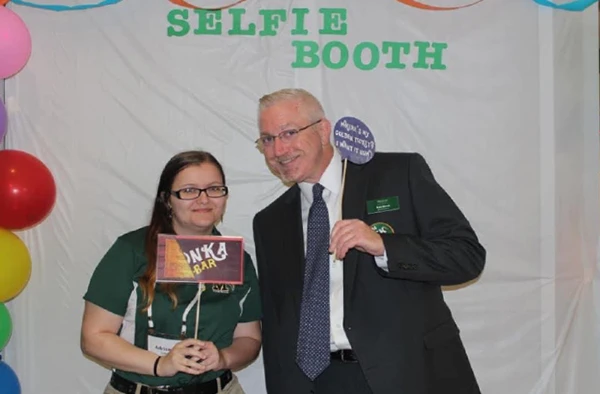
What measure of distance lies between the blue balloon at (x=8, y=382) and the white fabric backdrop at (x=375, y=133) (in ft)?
0.87

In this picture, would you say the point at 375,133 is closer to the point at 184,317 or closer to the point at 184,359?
the point at 184,317

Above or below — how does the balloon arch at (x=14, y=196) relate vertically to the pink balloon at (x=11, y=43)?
below

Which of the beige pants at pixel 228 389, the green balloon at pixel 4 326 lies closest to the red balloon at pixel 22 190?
the green balloon at pixel 4 326

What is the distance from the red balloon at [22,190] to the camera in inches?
93.1

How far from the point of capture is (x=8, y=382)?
2514 mm

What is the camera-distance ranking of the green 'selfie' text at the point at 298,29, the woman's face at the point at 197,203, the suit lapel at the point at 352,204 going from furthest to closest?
the green 'selfie' text at the point at 298,29 < the woman's face at the point at 197,203 < the suit lapel at the point at 352,204

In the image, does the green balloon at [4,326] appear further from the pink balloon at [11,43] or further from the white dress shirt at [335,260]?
the white dress shirt at [335,260]

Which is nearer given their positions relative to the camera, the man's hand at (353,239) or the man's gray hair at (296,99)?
the man's hand at (353,239)

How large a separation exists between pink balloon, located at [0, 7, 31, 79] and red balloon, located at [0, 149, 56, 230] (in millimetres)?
319

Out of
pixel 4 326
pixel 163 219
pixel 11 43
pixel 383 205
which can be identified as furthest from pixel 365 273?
pixel 11 43

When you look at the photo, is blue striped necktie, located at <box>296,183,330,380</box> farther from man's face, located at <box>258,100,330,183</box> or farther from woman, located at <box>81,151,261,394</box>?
woman, located at <box>81,151,261,394</box>

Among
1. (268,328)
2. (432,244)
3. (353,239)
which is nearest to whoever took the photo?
(353,239)

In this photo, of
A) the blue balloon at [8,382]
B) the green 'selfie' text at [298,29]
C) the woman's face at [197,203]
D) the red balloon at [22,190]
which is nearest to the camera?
the woman's face at [197,203]

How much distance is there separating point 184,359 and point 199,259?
0.28 m
